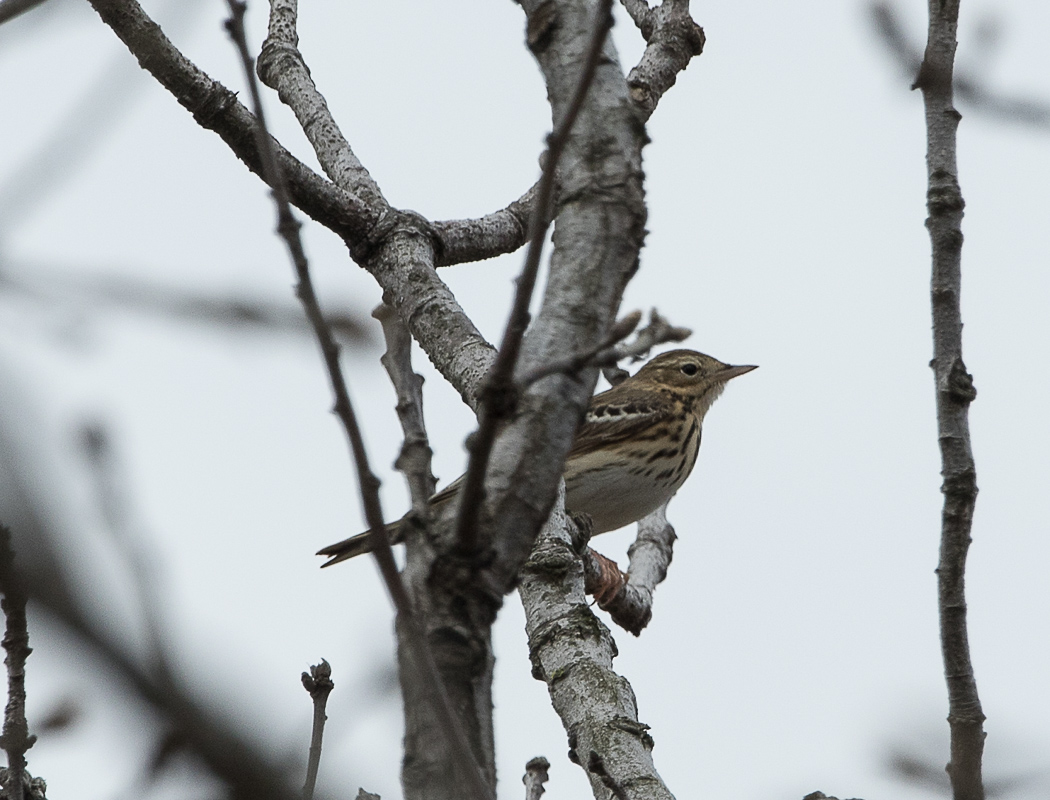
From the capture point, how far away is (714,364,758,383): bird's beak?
9.96m

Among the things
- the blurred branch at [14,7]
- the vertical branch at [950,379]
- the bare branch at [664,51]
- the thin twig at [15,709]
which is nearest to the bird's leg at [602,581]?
the bare branch at [664,51]

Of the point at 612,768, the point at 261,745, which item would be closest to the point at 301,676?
the point at 612,768

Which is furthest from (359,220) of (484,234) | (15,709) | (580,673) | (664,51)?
(15,709)

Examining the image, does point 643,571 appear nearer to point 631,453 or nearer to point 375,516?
point 631,453

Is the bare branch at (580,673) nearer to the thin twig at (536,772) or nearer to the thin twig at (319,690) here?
the thin twig at (536,772)

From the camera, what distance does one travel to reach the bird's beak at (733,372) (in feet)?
32.7

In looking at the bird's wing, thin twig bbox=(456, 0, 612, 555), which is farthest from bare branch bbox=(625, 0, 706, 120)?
thin twig bbox=(456, 0, 612, 555)

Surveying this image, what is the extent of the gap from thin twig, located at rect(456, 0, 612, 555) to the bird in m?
5.05

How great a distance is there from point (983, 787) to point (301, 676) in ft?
6.26

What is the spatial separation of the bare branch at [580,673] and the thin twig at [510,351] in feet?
6.17

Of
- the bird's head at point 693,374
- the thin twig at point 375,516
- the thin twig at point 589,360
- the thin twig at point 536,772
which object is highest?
the bird's head at point 693,374

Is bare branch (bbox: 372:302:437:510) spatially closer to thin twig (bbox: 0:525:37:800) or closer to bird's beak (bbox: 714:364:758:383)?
thin twig (bbox: 0:525:37:800)

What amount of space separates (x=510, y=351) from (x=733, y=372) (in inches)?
331

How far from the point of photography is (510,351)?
5.84 ft
